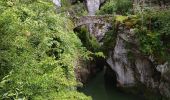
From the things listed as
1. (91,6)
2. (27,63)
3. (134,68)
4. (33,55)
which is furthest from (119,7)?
(27,63)

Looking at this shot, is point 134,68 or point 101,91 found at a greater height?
point 134,68

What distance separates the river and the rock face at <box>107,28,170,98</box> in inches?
27.8

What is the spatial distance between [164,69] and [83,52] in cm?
582

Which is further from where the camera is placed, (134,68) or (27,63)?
(134,68)

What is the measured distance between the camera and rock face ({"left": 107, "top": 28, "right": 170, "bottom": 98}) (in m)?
19.2

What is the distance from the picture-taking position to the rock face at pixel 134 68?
62.9 feet

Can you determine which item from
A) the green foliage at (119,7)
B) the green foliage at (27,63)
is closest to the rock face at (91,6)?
the green foliage at (119,7)

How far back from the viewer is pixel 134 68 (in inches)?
828

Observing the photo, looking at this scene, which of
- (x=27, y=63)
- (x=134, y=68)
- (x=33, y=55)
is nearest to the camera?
(x=27, y=63)

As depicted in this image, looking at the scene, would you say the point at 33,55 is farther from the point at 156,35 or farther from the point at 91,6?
the point at 91,6

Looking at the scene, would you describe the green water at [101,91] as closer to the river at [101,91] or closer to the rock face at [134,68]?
the river at [101,91]

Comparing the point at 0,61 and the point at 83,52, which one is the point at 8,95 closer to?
the point at 0,61

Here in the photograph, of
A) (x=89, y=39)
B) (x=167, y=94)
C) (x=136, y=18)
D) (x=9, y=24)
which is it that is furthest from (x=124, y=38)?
(x=9, y=24)

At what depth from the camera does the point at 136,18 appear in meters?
21.4
